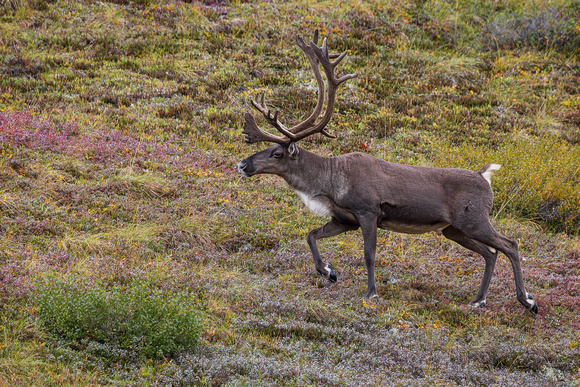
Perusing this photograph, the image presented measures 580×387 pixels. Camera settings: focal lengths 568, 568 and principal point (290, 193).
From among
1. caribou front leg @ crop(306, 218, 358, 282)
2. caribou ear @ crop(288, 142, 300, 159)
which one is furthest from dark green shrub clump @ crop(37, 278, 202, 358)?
caribou ear @ crop(288, 142, 300, 159)

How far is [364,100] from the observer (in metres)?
15.0

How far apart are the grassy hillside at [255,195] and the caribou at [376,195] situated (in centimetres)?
59

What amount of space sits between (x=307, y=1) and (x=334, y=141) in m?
→ 8.04

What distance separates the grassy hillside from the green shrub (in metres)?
0.06

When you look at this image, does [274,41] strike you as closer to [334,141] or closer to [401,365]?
[334,141]

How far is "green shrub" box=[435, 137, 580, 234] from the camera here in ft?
34.8

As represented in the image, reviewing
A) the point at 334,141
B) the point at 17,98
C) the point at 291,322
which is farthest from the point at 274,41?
the point at 291,322

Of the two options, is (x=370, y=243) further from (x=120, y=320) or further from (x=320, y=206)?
(x=120, y=320)

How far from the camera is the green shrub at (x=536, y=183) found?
34.8 feet

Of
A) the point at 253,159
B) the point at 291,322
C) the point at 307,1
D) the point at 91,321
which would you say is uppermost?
the point at 307,1

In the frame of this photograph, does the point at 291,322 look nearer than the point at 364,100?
Yes

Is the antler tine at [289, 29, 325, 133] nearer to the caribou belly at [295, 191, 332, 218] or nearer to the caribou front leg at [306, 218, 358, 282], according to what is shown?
the caribou belly at [295, 191, 332, 218]

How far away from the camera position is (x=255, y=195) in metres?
10.5

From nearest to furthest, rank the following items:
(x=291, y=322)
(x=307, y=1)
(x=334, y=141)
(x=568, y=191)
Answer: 1. (x=291, y=322)
2. (x=568, y=191)
3. (x=334, y=141)
4. (x=307, y=1)
